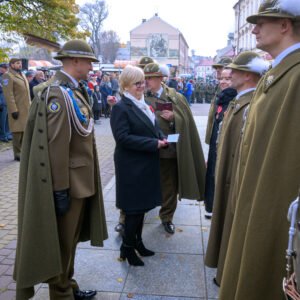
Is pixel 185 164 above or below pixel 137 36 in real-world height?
below

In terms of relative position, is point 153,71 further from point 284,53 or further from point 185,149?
point 284,53

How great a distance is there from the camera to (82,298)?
3.26 meters

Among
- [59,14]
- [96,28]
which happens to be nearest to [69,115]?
[59,14]

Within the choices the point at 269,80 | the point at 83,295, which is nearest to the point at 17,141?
the point at 83,295

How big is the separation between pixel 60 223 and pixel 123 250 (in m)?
1.14

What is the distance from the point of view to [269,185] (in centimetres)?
199

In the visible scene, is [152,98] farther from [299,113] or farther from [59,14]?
[59,14]

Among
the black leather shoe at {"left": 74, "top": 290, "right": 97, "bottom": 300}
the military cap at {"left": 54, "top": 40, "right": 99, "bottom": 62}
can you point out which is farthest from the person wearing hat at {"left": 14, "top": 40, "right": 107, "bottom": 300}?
the black leather shoe at {"left": 74, "top": 290, "right": 97, "bottom": 300}

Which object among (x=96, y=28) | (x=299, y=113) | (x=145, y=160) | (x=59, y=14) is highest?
(x=96, y=28)

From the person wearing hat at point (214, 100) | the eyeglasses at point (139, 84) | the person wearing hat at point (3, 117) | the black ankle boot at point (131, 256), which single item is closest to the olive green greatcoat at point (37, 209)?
the eyeglasses at point (139, 84)

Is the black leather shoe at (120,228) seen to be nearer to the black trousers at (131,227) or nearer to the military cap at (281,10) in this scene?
the black trousers at (131,227)

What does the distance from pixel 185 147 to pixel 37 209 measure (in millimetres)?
2326

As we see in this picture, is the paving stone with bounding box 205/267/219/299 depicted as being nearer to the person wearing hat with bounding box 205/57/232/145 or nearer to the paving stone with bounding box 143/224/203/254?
the paving stone with bounding box 143/224/203/254

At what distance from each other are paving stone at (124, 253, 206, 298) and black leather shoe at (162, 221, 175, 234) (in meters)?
0.58
